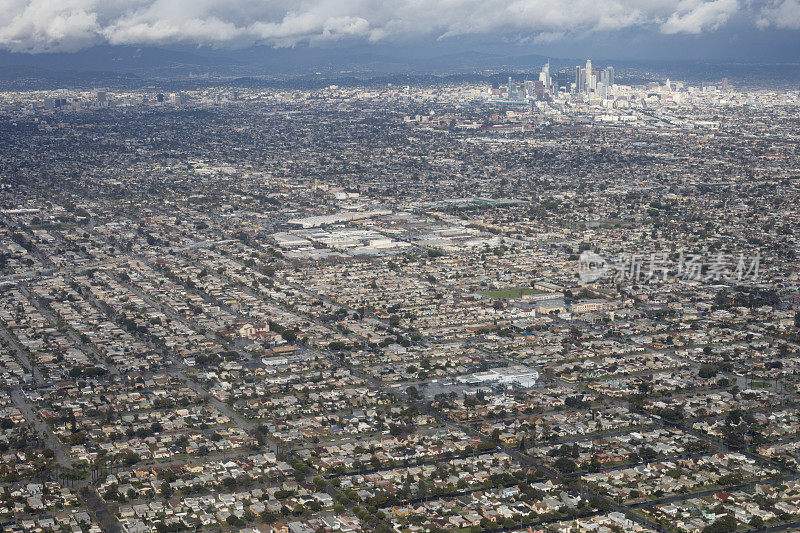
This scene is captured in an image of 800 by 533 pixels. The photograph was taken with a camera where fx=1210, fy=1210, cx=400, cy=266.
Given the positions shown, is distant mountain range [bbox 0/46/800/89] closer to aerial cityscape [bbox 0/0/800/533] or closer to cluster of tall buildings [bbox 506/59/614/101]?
cluster of tall buildings [bbox 506/59/614/101]

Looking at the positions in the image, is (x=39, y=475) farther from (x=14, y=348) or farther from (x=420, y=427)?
(x=14, y=348)

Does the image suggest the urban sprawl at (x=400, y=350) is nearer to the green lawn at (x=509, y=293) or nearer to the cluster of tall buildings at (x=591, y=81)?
the green lawn at (x=509, y=293)

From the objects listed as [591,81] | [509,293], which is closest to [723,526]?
[509,293]

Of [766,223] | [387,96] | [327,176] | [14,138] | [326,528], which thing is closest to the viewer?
[326,528]

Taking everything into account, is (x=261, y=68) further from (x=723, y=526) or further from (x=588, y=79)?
(x=723, y=526)

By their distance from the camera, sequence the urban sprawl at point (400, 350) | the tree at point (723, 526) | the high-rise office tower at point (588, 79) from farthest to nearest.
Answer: the high-rise office tower at point (588, 79) < the urban sprawl at point (400, 350) < the tree at point (723, 526)

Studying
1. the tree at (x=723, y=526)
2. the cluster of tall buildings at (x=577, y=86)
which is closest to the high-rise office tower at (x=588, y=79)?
the cluster of tall buildings at (x=577, y=86)

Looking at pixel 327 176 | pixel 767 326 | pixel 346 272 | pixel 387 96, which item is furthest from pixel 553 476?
pixel 387 96

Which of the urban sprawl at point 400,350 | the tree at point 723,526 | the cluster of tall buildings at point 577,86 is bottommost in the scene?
the tree at point 723,526

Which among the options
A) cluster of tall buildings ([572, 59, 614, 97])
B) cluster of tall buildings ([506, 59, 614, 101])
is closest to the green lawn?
cluster of tall buildings ([506, 59, 614, 101])
